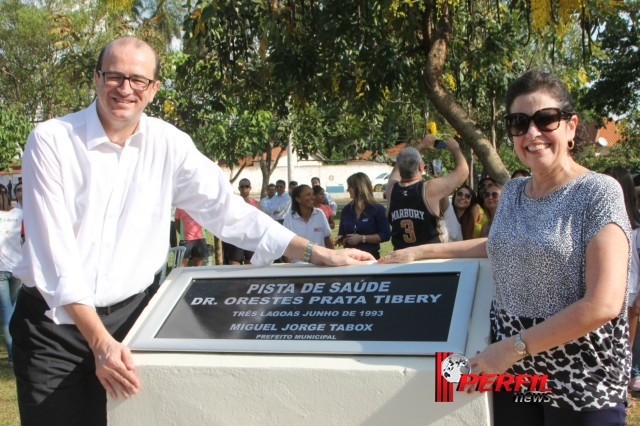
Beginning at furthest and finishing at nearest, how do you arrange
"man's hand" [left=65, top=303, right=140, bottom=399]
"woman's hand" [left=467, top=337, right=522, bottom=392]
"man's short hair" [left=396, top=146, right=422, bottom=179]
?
1. "man's short hair" [left=396, top=146, right=422, bottom=179]
2. "man's hand" [left=65, top=303, right=140, bottom=399]
3. "woman's hand" [left=467, top=337, right=522, bottom=392]

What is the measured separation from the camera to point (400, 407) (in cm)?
234

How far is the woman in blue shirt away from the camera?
778cm

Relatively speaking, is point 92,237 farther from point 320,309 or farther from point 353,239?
point 353,239

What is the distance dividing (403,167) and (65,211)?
13.6ft

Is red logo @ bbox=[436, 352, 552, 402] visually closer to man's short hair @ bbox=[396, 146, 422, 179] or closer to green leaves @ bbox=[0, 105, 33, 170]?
man's short hair @ bbox=[396, 146, 422, 179]

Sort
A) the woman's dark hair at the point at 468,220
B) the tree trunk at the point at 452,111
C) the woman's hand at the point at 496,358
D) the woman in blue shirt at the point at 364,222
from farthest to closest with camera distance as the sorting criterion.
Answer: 1. the woman in blue shirt at the point at 364,222
2. the woman's dark hair at the point at 468,220
3. the tree trunk at the point at 452,111
4. the woman's hand at the point at 496,358

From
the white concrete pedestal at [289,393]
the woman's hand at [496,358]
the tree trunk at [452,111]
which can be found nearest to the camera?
the woman's hand at [496,358]

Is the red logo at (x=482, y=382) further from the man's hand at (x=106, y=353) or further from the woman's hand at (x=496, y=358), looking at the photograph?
the man's hand at (x=106, y=353)

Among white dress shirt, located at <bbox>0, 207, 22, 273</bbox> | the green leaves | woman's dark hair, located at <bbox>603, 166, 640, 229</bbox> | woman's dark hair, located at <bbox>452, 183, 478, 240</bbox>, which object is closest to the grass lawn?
white dress shirt, located at <bbox>0, 207, 22, 273</bbox>

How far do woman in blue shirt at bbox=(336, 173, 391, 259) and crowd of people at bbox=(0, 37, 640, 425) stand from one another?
15.7ft

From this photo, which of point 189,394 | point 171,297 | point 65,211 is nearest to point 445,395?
point 189,394

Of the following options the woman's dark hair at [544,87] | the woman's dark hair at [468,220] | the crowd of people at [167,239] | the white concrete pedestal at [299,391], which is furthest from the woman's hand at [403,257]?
the woman's dark hair at [468,220]

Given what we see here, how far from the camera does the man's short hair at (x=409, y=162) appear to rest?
6.23 m

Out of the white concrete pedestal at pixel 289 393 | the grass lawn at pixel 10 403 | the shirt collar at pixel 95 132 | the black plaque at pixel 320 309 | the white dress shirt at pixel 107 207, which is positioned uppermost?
the shirt collar at pixel 95 132
